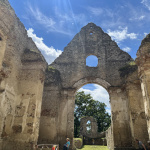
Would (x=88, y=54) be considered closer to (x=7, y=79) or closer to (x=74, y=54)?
(x=74, y=54)

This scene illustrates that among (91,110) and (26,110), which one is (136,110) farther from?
(91,110)

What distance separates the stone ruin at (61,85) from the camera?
589 centimetres

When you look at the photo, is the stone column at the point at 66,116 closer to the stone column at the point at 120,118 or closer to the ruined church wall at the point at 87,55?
the ruined church wall at the point at 87,55

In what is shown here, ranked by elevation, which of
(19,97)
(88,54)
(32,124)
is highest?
(88,54)

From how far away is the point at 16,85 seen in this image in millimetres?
6867

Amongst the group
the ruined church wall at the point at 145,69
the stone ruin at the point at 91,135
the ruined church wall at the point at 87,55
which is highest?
the ruined church wall at the point at 87,55

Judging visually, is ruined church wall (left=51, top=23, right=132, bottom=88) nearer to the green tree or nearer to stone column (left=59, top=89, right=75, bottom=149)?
stone column (left=59, top=89, right=75, bottom=149)

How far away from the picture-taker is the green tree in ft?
103

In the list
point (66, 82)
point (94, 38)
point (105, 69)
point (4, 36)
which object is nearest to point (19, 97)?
point (4, 36)

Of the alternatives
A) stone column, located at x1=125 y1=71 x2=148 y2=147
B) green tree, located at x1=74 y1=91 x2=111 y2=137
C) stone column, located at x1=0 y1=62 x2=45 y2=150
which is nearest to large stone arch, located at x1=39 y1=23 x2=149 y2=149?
stone column, located at x1=125 y1=71 x2=148 y2=147

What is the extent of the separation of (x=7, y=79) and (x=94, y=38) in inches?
301

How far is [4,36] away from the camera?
5484 millimetres

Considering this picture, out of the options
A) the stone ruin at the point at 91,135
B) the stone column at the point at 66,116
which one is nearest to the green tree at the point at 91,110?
the stone ruin at the point at 91,135

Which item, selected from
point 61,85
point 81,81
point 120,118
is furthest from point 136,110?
point 61,85
